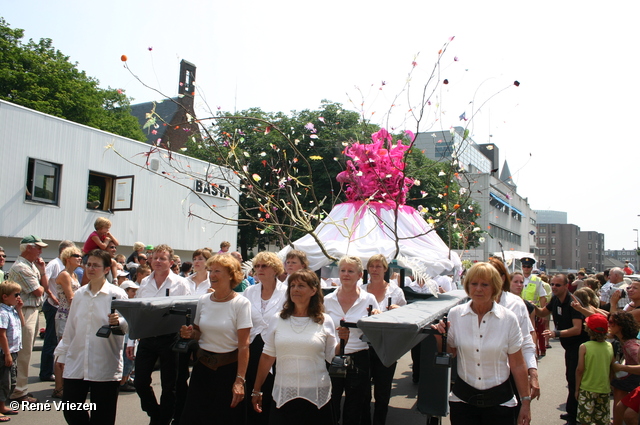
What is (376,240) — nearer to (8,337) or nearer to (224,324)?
(224,324)

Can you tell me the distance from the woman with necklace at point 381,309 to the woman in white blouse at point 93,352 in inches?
93.2

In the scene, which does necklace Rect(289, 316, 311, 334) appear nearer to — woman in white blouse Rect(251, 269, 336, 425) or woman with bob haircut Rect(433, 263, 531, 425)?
woman in white blouse Rect(251, 269, 336, 425)

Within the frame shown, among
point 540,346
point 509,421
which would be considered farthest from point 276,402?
point 540,346

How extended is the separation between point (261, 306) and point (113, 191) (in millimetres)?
16826

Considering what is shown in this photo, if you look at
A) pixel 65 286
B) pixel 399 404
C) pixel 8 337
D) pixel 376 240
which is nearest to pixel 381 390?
pixel 399 404

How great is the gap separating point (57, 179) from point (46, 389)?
12949 mm

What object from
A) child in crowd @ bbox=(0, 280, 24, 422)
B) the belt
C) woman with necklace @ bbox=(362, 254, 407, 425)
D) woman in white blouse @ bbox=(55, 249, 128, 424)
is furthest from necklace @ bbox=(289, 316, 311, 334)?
child in crowd @ bbox=(0, 280, 24, 422)

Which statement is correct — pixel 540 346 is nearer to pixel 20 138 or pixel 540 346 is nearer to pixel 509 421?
pixel 509 421

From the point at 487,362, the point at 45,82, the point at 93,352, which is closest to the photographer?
the point at 487,362

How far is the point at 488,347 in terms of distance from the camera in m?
3.53

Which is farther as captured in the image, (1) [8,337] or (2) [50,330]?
(2) [50,330]

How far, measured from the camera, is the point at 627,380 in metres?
5.42

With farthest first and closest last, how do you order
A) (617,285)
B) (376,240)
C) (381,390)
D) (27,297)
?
(617,285) → (376,240) → (27,297) → (381,390)

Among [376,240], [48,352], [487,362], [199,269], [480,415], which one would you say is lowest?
[48,352]
